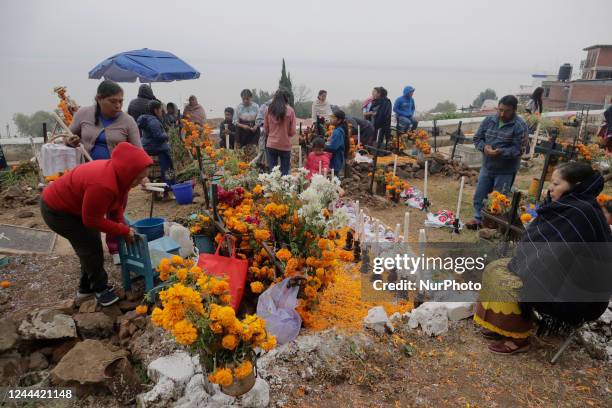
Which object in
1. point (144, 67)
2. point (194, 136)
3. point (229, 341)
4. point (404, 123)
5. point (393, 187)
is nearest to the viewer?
point (229, 341)

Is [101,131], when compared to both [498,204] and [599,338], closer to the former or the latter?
[498,204]

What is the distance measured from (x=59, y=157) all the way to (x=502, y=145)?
4925mm

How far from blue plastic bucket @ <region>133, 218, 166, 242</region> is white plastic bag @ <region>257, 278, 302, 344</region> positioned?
4.99 feet

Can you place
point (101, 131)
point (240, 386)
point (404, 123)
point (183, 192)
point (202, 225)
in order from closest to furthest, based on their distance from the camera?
point (240, 386) → point (202, 225) → point (101, 131) → point (183, 192) → point (404, 123)

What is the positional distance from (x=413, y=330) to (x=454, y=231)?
102 inches

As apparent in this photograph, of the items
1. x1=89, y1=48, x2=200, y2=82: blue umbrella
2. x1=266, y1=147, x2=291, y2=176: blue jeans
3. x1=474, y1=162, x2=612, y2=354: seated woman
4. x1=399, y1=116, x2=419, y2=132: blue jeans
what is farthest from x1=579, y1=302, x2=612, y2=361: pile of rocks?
x1=399, y1=116, x2=419, y2=132: blue jeans

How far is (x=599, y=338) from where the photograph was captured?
8.79 ft

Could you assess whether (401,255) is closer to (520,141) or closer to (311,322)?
(311,322)

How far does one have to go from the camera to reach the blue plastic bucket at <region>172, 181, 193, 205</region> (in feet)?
16.7

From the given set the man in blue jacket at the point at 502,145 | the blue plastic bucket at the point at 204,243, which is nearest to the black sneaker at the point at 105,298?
the blue plastic bucket at the point at 204,243

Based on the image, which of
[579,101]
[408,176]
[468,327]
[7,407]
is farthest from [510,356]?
[579,101]

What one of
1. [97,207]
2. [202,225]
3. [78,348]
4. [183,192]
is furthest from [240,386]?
[183,192]

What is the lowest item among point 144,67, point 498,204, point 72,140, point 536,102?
point 498,204

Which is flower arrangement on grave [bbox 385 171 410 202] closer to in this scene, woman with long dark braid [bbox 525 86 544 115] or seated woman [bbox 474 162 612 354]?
seated woman [bbox 474 162 612 354]
